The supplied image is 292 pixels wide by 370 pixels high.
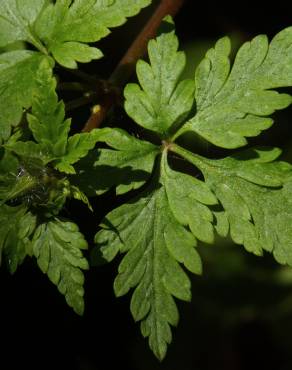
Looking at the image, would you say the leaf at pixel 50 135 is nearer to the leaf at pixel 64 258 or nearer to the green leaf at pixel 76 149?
the green leaf at pixel 76 149

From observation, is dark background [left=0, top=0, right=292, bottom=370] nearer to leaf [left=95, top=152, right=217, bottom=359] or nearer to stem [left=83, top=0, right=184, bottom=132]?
stem [left=83, top=0, right=184, bottom=132]

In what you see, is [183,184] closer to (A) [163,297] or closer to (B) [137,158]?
(B) [137,158]

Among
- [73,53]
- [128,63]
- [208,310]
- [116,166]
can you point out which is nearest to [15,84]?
[73,53]

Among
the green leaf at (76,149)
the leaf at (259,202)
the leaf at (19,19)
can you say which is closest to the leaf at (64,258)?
the green leaf at (76,149)

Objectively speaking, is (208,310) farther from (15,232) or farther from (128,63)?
(15,232)

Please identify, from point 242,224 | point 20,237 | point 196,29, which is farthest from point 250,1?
point 20,237

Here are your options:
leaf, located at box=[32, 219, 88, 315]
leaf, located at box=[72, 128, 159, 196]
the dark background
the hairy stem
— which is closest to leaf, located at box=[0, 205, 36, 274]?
leaf, located at box=[32, 219, 88, 315]
